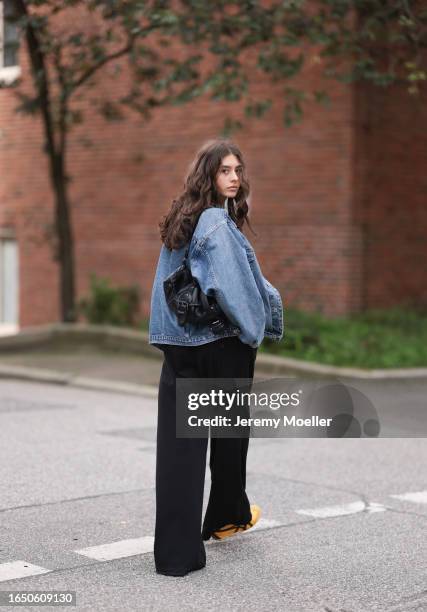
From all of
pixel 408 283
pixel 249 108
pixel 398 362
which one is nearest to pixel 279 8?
pixel 249 108

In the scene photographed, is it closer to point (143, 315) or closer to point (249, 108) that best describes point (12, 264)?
point (143, 315)

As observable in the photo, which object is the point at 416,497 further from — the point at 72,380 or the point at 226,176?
the point at 72,380

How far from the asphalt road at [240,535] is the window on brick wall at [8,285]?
970 centimetres

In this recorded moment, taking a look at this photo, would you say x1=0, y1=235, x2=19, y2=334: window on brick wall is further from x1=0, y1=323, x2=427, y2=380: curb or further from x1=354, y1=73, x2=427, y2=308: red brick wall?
x1=354, y1=73, x2=427, y2=308: red brick wall

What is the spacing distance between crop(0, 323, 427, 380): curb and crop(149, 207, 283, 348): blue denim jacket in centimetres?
685

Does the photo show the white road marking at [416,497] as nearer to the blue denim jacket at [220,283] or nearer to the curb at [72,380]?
the blue denim jacket at [220,283]

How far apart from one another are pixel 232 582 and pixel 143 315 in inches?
477

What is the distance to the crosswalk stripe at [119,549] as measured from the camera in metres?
5.47

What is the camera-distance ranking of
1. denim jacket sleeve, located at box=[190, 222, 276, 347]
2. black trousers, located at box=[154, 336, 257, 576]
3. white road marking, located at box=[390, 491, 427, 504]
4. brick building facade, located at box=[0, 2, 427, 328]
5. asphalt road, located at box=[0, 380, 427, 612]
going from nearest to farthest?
asphalt road, located at box=[0, 380, 427, 612] < denim jacket sleeve, located at box=[190, 222, 276, 347] < black trousers, located at box=[154, 336, 257, 576] < white road marking, located at box=[390, 491, 427, 504] < brick building facade, located at box=[0, 2, 427, 328]

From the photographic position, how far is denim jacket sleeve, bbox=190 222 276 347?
502 centimetres

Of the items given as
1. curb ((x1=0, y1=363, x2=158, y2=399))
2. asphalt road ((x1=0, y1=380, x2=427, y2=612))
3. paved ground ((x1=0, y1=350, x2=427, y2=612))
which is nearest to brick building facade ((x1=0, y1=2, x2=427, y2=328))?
curb ((x1=0, y1=363, x2=158, y2=399))

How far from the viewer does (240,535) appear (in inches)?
233

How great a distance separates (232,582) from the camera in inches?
199

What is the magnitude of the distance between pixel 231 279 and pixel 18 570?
1645mm
